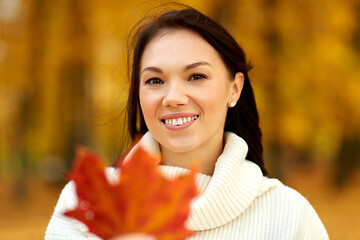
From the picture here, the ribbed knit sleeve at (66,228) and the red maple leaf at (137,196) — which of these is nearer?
the red maple leaf at (137,196)

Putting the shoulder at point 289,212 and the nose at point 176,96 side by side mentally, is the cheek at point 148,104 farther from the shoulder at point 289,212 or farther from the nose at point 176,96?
the shoulder at point 289,212

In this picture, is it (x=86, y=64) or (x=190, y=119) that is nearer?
(x=190, y=119)

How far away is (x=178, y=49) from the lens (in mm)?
1595

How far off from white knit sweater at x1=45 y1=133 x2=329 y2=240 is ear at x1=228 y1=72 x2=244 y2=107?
0.20 meters

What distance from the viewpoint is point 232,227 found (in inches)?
65.5

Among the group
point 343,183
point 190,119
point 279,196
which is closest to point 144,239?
point 190,119

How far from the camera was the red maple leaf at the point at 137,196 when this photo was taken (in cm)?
64


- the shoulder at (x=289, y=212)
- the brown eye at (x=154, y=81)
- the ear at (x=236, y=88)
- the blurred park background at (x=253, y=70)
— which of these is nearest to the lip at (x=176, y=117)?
the brown eye at (x=154, y=81)

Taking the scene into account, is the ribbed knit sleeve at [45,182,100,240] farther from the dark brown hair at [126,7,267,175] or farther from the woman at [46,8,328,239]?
the dark brown hair at [126,7,267,175]

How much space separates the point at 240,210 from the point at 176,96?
53cm

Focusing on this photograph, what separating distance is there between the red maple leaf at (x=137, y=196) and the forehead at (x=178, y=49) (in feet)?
3.11

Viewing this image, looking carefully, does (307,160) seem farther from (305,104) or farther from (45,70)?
(45,70)

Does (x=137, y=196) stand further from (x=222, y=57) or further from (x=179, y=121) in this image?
(x=222, y=57)

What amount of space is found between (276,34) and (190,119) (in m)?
6.34
